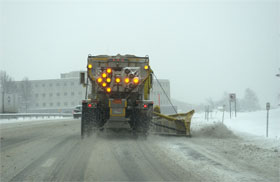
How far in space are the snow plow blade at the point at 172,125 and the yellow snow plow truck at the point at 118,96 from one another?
0.22 ft

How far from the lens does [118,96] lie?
403 inches

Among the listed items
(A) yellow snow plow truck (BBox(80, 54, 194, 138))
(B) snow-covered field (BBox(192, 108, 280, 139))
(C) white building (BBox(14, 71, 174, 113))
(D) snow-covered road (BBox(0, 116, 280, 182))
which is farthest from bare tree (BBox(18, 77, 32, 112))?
(D) snow-covered road (BBox(0, 116, 280, 182))

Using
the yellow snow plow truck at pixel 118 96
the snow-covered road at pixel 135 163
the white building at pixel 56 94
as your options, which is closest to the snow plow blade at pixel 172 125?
the yellow snow plow truck at pixel 118 96

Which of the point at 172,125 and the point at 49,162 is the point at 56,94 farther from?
the point at 49,162

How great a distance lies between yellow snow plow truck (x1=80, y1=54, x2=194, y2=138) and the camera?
32.5ft

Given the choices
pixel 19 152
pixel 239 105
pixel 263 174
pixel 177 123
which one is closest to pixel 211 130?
pixel 177 123

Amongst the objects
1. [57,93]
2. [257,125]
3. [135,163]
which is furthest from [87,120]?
[57,93]

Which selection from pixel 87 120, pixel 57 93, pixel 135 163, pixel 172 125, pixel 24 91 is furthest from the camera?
pixel 57 93

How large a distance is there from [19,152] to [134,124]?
14.3 feet

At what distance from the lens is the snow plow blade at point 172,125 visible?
37.0ft

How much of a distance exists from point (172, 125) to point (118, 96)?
2.91 meters

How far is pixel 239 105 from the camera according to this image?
86938 mm

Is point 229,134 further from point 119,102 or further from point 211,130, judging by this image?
point 119,102

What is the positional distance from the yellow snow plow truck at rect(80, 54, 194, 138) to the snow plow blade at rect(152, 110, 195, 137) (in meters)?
0.07
